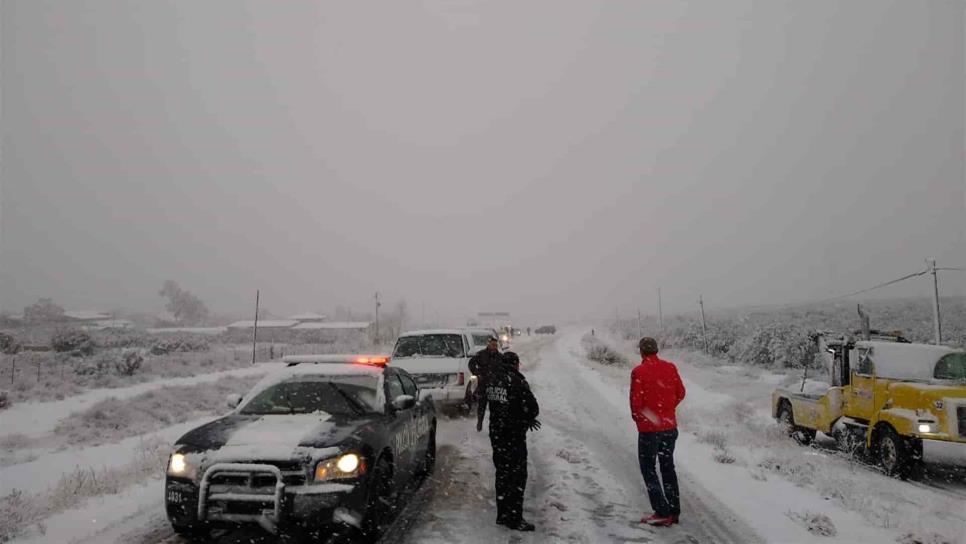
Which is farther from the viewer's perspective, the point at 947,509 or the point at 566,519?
the point at 947,509

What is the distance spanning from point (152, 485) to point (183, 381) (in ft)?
60.4

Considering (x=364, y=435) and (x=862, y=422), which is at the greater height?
(x=364, y=435)

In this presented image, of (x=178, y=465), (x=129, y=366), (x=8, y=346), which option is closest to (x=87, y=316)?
(x=8, y=346)

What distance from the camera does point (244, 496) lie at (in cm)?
461

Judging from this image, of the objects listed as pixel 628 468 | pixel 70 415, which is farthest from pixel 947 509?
pixel 70 415

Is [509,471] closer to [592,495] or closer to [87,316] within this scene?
[592,495]

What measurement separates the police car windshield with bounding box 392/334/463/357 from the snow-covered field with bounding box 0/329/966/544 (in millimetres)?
1786

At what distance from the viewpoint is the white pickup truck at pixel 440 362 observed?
12375mm

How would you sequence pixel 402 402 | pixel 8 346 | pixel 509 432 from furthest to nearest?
1. pixel 8 346
2. pixel 402 402
3. pixel 509 432

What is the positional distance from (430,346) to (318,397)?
23.6 ft

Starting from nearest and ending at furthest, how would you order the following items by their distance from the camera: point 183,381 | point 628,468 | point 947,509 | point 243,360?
point 947,509
point 628,468
point 183,381
point 243,360

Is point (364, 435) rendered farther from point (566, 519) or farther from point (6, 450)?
point (6, 450)

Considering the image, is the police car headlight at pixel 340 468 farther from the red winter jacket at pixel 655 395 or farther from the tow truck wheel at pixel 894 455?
the tow truck wheel at pixel 894 455

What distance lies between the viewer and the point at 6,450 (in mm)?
11391
